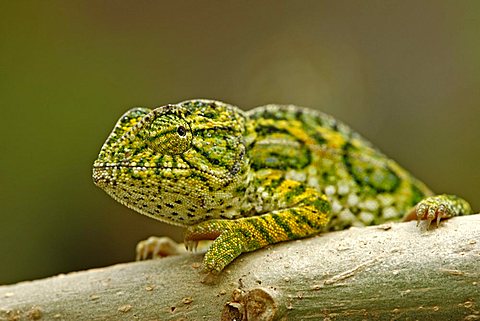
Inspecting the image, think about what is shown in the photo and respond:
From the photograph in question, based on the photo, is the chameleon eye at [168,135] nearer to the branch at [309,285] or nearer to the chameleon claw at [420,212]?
the branch at [309,285]

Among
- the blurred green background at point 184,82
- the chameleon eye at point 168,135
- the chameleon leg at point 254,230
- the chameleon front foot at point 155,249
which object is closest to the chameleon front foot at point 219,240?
the chameleon leg at point 254,230

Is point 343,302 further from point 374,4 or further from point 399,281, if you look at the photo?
point 374,4

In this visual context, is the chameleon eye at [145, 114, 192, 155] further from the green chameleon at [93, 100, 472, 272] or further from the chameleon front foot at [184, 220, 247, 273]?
the chameleon front foot at [184, 220, 247, 273]

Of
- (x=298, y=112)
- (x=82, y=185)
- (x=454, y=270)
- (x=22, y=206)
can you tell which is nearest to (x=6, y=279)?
(x=22, y=206)

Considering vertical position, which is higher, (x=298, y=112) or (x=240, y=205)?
(x=298, y=112)

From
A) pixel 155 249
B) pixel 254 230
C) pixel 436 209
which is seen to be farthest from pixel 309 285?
pixel 155 249

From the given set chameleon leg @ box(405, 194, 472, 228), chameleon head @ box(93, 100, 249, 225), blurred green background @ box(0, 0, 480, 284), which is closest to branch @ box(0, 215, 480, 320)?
chameleon leg @ box(405, 194, 472, 228)
